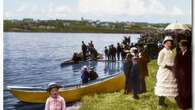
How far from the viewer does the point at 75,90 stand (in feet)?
5.51

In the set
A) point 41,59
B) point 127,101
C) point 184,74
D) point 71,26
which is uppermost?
point 71,26

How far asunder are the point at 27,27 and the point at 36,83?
0.24m

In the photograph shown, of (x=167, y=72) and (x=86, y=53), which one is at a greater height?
(x=86, y=53)

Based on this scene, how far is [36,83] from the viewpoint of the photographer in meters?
1.64

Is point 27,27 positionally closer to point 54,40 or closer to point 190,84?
point 54,40

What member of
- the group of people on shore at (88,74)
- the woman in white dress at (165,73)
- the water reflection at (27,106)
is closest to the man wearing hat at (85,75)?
the group of people on shore at (88,74)

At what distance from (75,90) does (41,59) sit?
20cm

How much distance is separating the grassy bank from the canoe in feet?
0.09

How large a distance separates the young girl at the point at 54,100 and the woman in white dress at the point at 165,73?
17.6 inches

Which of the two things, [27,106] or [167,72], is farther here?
[167,72]

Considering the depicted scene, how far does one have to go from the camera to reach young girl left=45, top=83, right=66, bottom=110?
1653 mm

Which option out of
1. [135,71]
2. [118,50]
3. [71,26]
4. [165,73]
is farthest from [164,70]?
[71,26]

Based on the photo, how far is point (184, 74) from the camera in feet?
5.87

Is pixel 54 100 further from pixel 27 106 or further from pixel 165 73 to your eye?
pixel 165 73
